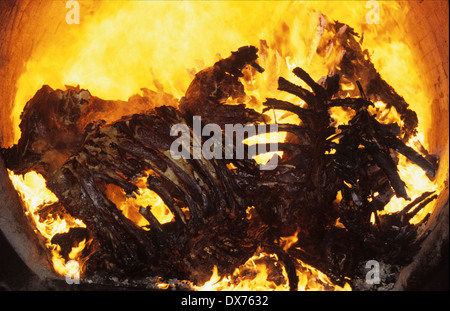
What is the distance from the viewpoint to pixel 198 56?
3.42 metres

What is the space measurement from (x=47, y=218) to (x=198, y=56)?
1.99m

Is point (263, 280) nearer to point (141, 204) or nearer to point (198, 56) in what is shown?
point (141, 204)

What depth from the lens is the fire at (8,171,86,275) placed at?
92.6 inches

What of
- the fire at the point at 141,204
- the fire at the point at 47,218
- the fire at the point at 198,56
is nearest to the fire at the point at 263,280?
the fire at the point at 198,56

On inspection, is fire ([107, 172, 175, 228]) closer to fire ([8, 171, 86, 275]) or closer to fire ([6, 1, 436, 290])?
fire ([6, 1, 436, 290])

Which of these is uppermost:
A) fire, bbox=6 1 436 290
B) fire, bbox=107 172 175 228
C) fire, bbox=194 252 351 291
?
fire, bbox=6 1 436 290

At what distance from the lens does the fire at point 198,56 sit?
2.46 meters

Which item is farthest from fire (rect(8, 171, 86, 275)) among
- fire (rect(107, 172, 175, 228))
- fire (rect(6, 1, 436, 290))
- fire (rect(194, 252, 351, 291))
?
fire (rect(194, 252, 351, 291))

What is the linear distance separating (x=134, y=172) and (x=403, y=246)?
1.76 metres

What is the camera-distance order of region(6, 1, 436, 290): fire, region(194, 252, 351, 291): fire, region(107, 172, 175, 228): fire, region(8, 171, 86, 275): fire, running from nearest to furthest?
1. region(194, 252, 351, 291): fire
2. region(8, 171, 86, 275): fire
3. region(6, 1, 436, 290): fire
4. region(107, 172, 175, 228): fire

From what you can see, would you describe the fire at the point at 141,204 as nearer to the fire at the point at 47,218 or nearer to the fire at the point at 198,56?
the fire at the point at 198,56

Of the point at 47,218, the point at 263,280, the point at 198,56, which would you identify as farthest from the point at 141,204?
the point at 198,56

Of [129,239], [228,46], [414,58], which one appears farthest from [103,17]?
[414,58]

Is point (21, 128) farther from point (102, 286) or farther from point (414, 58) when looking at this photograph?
point (414, 58)
